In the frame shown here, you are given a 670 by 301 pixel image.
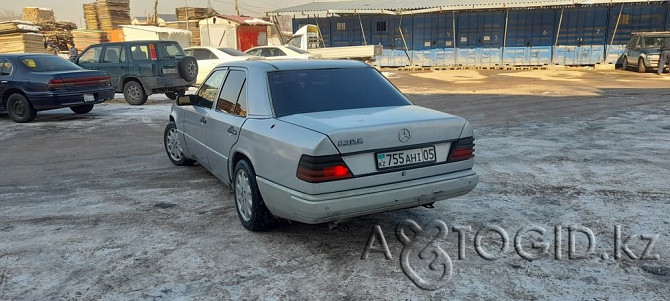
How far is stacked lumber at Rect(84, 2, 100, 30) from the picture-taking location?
A: 105ft

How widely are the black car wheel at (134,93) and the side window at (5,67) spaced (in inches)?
119

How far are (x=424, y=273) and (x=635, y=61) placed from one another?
70.4ft

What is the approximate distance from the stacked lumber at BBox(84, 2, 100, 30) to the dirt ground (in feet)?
90.8

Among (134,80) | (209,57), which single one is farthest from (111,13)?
(134,80)

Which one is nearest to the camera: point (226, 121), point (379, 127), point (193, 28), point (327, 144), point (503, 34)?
point (327, 144)

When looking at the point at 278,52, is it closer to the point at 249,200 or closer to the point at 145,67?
the point at 145,67

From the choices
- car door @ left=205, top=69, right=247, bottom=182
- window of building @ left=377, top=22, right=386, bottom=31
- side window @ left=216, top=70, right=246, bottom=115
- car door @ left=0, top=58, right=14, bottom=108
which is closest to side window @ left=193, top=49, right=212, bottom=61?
car door @ left=0, top=58, right=14, bottom=108

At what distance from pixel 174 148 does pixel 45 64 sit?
6006 mm

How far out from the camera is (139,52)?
41.5 feet

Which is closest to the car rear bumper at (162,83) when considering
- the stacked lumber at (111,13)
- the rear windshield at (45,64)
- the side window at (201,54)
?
the rear windshield at (45,64)

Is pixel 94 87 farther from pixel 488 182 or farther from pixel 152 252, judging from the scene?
pixel 488 182

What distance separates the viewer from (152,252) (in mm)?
3688

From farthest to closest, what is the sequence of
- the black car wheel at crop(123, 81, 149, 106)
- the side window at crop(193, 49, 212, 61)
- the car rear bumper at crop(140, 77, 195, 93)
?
1. the side window at crop(193, 49, 212, 61)
2. the black car wheel at crop(123, 81, 149, 106)
3. the car rear bumper at crop(140, 77, 195, 93)

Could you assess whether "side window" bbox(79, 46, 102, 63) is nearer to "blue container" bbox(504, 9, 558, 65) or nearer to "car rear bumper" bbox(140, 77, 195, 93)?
"car rear bumper" bbox(140, 77, 195, 93)
